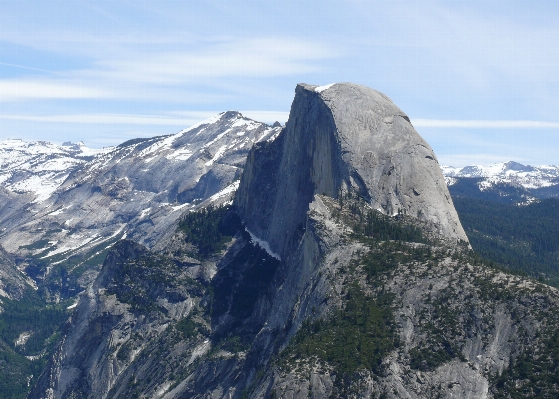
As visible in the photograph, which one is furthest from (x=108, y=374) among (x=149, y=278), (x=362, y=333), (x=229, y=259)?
(x=362, y=333)

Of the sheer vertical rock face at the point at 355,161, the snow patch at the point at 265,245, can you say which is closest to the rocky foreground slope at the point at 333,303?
the sheer vertical rock face at the point at 355,161

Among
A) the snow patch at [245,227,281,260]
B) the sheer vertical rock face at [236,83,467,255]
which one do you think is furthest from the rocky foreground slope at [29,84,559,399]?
the snow patch at [245,227,281,260]

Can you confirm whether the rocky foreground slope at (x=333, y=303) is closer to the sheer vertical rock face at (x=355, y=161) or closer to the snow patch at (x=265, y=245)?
the sheer vertical rock face at (x=355, y=161)

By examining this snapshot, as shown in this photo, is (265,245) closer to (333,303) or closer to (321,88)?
(321,88)

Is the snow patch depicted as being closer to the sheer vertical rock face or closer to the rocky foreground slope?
the rocky foreground slope

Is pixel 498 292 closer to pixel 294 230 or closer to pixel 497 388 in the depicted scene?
pixel 497 388

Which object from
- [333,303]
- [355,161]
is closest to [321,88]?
[355,161]
